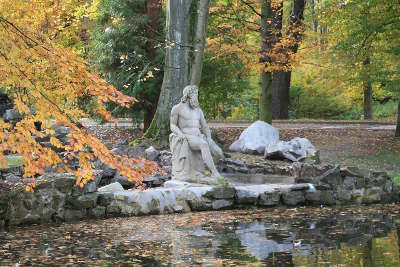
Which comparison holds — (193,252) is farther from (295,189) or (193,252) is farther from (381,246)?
(295,189)

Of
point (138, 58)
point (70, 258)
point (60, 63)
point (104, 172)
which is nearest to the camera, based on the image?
point (60, 63)

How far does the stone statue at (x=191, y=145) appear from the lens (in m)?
12.8

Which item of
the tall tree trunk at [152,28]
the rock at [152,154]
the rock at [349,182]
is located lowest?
the rock at [349,182]

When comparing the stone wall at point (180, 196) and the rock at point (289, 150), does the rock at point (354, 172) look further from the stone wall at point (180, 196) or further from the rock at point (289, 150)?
the rock at point (289, 150)

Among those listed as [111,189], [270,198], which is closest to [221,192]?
[270,198]

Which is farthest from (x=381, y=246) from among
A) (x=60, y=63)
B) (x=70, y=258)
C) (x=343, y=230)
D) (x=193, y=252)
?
(x=60, y=63)

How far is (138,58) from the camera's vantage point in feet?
72.9

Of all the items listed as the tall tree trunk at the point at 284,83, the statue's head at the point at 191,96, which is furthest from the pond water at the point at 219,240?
the tall tree trunk at the point at 284,83

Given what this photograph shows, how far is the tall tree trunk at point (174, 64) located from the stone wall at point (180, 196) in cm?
531

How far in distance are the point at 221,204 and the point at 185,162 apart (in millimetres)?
1176

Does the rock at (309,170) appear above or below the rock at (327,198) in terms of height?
above

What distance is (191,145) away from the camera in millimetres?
12984

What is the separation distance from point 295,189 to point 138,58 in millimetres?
10937

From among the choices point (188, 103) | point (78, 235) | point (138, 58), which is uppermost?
point (138, 58)
